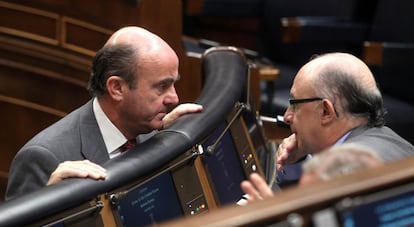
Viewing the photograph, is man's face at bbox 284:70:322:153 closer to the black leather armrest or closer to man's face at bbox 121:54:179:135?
man's face at bbox 121:54:179:135

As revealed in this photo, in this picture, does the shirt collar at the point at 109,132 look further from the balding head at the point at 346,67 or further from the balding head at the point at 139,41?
the balding head at the point at 346,67

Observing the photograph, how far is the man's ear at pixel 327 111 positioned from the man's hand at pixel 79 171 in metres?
0.46

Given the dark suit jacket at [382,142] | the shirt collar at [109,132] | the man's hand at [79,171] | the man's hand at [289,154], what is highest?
the shirt collar at [109,132]

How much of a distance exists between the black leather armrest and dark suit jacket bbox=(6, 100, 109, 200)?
181 centimetres

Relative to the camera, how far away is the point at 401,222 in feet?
3.44

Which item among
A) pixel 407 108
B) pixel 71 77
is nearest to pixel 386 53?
pixel 407 108

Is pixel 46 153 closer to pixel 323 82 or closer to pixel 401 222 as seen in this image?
pixel 323 82

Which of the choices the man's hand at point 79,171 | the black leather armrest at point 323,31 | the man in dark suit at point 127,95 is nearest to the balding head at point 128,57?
the man in dark suit at point 127,95

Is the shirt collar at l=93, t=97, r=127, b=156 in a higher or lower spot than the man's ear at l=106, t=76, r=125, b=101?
lower

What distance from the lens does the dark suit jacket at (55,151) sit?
5.92 feet

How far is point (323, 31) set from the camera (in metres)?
3.71

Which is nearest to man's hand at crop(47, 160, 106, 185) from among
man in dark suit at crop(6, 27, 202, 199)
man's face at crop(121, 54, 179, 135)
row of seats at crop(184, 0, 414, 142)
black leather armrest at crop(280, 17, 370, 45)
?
man in dark suit at crop(6, 27, 202, 199)

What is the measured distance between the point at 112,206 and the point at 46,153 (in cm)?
29

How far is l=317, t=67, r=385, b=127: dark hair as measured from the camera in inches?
Result: 70.6
